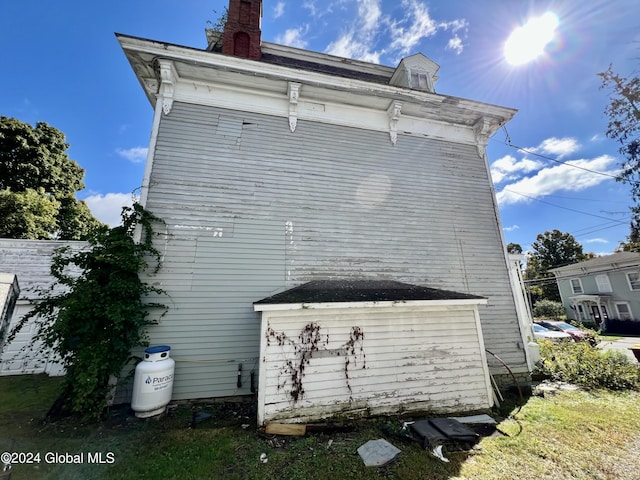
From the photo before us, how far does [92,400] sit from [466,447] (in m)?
6.29

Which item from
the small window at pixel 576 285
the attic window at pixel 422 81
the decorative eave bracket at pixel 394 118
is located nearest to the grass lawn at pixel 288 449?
the decorative eave bracket at pixel 394 118

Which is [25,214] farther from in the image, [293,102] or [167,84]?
[293,102]

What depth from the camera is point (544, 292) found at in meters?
39.1

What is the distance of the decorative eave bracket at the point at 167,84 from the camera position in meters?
6.40

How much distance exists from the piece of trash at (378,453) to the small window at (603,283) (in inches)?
1313

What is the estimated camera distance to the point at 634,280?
22.6m

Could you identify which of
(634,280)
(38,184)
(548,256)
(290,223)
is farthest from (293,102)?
(548,256)

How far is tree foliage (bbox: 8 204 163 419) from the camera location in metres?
4.58

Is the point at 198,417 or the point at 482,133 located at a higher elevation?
the point at 482,133

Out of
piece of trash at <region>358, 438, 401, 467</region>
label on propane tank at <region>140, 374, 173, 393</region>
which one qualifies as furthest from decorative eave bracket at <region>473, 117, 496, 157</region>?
label on propane tank at <region>140, 374, 173, 393</region>

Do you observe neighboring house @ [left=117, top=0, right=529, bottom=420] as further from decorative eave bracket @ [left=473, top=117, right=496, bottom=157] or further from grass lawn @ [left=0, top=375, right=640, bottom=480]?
grass lawn @ [left=0, top=375, right=640, bottom=480]

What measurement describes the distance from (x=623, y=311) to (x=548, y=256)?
74.9 ft

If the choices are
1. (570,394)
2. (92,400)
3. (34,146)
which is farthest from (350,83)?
(34,146)

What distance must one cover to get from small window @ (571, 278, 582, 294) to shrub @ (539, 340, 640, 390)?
26.4 meters
